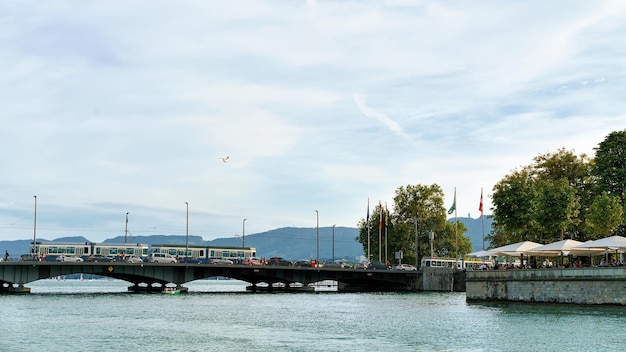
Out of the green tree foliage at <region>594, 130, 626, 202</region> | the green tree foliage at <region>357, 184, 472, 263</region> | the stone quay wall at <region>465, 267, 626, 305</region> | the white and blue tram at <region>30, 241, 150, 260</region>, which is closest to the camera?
the stone quay wall at <region>465, 267, 626, 305</region>

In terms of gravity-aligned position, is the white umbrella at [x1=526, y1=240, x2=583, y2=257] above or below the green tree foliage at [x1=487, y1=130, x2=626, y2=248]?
below

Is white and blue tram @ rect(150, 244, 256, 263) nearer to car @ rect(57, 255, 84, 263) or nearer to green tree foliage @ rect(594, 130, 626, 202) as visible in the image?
car @ rect(57, 255, 84, 263)

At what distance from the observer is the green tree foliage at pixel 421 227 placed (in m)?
151

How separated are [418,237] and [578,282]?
87.3 m

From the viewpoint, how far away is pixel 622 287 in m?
61.4

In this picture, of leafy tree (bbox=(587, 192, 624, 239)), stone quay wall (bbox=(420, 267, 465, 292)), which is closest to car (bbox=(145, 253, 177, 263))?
stone quay wall (bbox=(420, 267, 465, 292))

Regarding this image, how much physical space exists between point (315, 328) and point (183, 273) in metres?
61.6

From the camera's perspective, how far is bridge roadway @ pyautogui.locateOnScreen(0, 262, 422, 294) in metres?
103

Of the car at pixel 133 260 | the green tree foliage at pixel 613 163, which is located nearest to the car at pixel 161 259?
the car at pixel 133 260

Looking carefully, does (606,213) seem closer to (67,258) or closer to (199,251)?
(67,258)

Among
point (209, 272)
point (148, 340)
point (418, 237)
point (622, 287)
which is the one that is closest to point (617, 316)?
point (622, 287)

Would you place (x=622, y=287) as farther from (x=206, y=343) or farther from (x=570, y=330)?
(x=206, y=343)

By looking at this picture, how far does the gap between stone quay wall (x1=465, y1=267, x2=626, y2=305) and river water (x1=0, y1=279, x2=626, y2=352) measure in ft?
3.90

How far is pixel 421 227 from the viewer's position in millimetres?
152250
